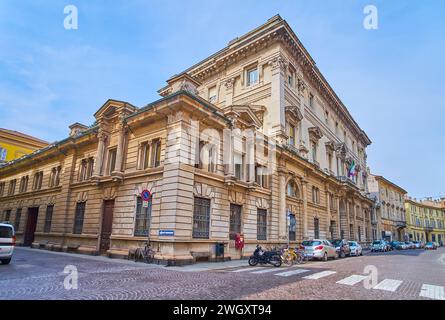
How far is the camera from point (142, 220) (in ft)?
54.9

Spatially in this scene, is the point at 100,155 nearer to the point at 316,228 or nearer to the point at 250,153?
the point at 250,153

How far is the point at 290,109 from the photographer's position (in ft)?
95.5

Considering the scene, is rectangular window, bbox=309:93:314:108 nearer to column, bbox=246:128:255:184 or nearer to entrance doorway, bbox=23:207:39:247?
column, bbox=246:128:255:184

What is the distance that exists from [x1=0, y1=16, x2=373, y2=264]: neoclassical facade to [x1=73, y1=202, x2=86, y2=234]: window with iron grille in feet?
0.28

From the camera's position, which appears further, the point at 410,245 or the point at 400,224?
the point at 400,224

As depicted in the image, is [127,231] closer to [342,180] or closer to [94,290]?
[94,290]

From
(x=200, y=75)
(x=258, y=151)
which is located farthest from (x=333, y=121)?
(x=258, y=151)

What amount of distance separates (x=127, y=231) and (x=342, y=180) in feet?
99.1

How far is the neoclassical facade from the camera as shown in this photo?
16.1 m

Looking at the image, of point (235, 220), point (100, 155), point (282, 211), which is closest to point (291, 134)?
point (282, 211)

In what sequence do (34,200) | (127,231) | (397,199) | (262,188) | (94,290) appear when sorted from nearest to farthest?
1. (94,290)
2. (127,231)
3. (262,188)
4. (34,200)
5. (397,199)

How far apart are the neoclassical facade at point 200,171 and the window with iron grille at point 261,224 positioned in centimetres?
7

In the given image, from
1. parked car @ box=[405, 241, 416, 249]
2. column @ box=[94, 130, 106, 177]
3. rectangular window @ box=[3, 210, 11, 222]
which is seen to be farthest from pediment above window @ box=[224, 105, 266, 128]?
parked car @ box=[405, 241, 416, 249]

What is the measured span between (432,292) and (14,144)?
193 feet
